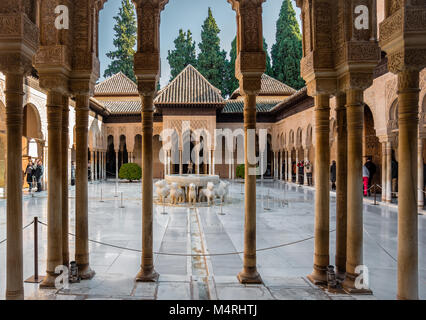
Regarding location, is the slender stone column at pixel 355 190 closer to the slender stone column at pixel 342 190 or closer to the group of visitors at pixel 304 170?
the slender stone column at pixel 342 190

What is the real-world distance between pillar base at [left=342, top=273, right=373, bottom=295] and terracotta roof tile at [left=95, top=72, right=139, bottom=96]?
90.8ft

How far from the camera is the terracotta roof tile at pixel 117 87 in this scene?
94.7 ft

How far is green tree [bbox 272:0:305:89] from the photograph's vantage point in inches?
1298

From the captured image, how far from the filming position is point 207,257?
5.09 meters

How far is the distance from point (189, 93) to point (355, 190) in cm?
1988

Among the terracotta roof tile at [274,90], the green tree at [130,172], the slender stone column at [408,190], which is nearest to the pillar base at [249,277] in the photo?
the slender stone column at [408,190]

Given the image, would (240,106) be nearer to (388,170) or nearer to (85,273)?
(388,170)

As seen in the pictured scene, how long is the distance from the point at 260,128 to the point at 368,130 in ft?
34.2

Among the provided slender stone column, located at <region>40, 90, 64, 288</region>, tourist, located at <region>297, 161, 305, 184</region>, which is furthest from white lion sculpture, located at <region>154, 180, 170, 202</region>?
tourist, located at <region>297, 161, 305, 184</region>

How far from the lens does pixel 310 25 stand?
13.1 ft

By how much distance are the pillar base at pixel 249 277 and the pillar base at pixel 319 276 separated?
2.37ft

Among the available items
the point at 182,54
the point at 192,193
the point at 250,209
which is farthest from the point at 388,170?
the point at 182,54

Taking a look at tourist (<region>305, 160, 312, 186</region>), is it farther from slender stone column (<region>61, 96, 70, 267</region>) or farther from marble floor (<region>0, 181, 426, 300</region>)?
slender stone column (<region>61, 96, 70, 267</region>)

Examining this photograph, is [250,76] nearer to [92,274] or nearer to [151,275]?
[151,275]
